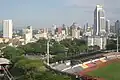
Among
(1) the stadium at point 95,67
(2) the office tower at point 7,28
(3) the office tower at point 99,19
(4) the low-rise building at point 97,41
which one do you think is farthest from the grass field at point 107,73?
(3) the office tower at point 99,19

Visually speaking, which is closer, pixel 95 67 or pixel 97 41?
pixel 95 67

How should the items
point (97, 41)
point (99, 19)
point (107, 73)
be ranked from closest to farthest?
point (107, 73)
point (97, 41)
point (99, 19)

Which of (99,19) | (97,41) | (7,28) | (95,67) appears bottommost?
(95,67)

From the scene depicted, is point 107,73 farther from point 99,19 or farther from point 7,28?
point 99,19

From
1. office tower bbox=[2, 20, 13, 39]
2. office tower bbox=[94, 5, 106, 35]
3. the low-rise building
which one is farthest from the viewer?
office tower bbox=[94, 5, 106, 35]

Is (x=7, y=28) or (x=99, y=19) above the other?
(x=99, y=19)

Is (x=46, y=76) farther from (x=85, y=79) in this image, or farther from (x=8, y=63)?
(x=8, y=63)

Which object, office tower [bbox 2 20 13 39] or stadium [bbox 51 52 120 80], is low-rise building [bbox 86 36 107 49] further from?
office tower [bbox 2 20 13 39]

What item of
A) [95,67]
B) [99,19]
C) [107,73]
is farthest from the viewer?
[99,19]

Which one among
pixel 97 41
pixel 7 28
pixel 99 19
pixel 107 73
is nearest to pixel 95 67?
pixel 107 73

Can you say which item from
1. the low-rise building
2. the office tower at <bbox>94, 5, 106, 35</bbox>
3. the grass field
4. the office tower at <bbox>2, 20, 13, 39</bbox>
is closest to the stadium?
the grass field
